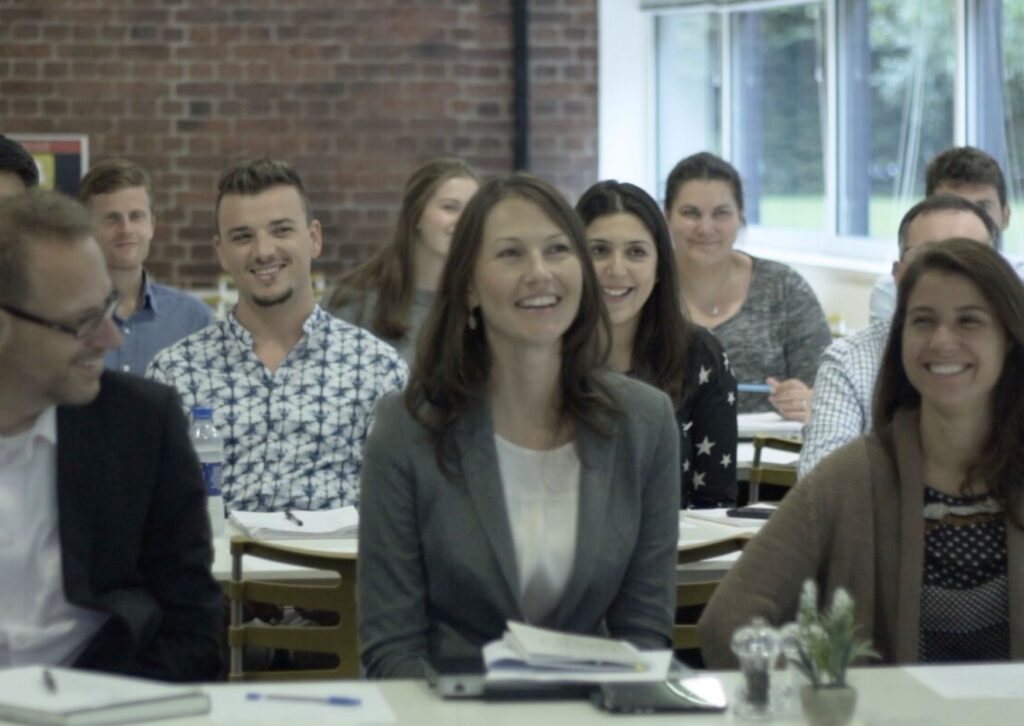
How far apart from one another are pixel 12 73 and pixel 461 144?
2370 millimetres

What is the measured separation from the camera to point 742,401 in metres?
5.58

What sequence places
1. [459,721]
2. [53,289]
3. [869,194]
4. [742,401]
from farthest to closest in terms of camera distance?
[869,194]
[742,401]
[53,289]
[459,721]

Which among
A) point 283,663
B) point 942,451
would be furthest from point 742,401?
point 942,451

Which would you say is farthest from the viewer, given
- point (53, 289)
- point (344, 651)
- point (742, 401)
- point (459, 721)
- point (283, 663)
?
point (742, 401)

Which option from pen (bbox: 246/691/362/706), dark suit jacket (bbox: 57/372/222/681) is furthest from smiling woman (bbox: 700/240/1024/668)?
dark suit jacket (bbox: 57/372/222/681)

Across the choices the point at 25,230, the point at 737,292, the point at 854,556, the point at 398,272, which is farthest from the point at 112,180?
A: the point at 854,556

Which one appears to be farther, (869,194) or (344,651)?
(869,194)

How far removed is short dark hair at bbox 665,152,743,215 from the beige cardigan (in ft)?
9.78

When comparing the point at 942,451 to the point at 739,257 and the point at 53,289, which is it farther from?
the point at 739,257

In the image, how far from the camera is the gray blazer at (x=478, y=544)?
280cm

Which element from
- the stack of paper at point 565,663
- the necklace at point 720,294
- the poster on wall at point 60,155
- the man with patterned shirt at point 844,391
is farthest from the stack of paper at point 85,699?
the poster on wall at point 60,155

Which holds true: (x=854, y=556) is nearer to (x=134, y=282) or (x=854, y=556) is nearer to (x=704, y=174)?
(x=704, y=174)

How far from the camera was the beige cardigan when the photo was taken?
2.81 metres

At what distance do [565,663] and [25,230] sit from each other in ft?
3.32
